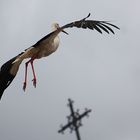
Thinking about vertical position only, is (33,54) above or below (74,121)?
below

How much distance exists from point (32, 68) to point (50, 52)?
19.1 inches

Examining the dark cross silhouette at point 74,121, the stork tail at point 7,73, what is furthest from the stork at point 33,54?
the dark cross silhouette at point 74,121

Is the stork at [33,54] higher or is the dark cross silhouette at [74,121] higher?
the dark cross silhouette at [74,121]

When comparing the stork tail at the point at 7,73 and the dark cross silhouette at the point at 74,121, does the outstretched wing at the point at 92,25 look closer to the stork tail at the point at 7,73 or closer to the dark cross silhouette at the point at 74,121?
the stork tail at the point at 7,73

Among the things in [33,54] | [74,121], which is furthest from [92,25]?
[74,121]

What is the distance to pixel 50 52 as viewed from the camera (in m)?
16.3

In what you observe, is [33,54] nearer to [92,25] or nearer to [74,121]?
[92,25]

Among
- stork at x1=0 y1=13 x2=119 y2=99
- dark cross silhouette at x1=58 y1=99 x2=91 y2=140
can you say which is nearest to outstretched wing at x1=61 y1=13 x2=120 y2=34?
stork at x1=0 y1=13 x2=119 y2=99

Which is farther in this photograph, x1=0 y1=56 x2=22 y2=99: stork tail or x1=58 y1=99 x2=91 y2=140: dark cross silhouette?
x1=58 y1=99 x2=91 y2=140: dark cross silhouette

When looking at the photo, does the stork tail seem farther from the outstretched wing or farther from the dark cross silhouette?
the dark cross silhouette

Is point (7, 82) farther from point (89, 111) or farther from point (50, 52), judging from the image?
point (89, 111)

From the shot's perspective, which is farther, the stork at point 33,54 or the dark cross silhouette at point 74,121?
the dark cross silhouette at point 74,121

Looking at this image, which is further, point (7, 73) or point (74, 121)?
point (74, 121)

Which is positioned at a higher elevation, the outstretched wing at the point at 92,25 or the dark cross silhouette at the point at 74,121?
the dark cross silhouette at the point at 74,121
